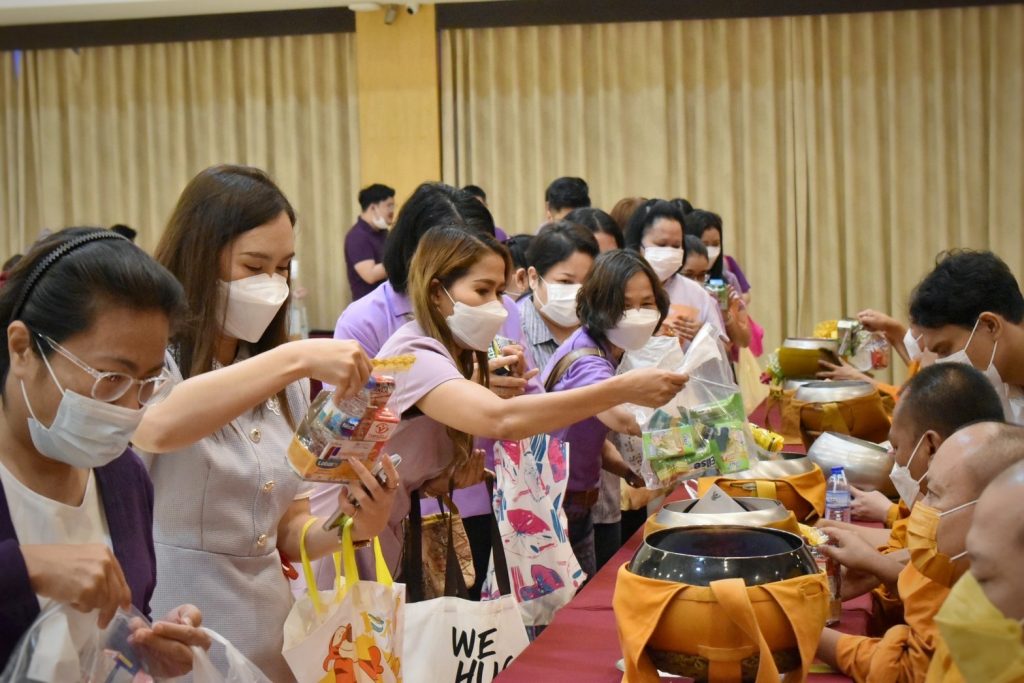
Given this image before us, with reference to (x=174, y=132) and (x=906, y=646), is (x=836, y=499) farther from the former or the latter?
(x=174, y=132)

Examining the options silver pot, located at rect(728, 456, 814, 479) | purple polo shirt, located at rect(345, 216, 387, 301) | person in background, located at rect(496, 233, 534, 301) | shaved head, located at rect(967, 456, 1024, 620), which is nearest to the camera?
shaved head, located at rect(967, 456, 1024, 620)

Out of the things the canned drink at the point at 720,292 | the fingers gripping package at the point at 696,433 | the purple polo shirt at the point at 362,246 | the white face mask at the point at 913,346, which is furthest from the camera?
the purple polo shirt at the point at 362,246

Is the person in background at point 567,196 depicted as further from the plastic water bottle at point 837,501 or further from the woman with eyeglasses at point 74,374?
the woman with eyeglasses at point 74,374

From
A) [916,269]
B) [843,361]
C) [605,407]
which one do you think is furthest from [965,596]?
[916,269]

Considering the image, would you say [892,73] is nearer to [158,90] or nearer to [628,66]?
[628,66]

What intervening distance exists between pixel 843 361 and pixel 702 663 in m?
2.72

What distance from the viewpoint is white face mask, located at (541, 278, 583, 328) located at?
359 cm

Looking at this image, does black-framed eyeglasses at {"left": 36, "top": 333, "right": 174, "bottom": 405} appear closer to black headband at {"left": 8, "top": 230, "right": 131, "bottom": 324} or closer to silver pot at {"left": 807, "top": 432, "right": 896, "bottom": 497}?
black headband at {"left": 8, "top": 230, "right": 131, "bottom": 324}

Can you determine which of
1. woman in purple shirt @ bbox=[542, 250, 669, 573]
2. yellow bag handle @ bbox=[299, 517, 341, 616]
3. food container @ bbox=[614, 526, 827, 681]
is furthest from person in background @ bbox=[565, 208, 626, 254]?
food container @ bbox=[614, 526, 827, 681]

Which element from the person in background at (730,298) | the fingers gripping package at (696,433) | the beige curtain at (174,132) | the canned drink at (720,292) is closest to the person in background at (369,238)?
the beige curtain at (174,132)

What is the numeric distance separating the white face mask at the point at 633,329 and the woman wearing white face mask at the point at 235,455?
1.37 m

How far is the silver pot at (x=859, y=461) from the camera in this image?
8.91 feet

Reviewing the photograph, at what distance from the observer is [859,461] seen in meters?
2.73

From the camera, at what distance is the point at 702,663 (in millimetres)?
1459
